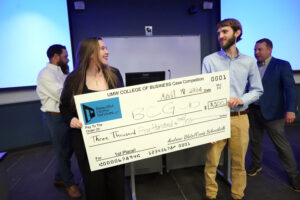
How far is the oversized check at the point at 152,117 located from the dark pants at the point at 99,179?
0.07 metres

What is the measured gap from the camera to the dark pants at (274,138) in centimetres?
196

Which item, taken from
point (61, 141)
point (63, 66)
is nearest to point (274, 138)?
point (61, 141)

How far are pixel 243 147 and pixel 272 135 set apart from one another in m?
0.68

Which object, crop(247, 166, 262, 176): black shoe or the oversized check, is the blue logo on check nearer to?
the oversized check

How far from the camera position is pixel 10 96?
125 inches

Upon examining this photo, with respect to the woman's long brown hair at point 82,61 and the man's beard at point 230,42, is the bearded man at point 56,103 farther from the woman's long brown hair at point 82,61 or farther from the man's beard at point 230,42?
the man's beard at point 230,42

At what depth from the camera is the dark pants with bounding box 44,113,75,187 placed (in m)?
1.89

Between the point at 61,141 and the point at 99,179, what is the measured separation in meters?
0.86

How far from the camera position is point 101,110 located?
1.19 m

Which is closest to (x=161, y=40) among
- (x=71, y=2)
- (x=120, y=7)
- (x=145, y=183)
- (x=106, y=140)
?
(x=120, y=7)

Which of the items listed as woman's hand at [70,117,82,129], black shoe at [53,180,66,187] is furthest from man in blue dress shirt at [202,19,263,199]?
black shoe at [53,180,66,187]

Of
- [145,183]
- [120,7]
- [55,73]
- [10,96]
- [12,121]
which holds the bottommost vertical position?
[145,183]

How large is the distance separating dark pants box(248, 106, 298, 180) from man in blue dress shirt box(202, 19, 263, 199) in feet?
2.10

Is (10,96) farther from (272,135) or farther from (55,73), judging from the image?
(272,135)
